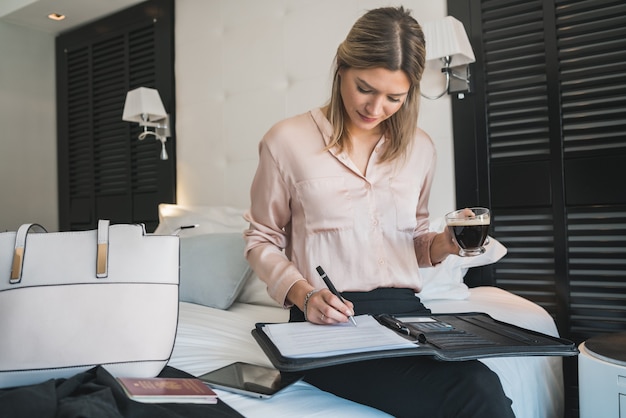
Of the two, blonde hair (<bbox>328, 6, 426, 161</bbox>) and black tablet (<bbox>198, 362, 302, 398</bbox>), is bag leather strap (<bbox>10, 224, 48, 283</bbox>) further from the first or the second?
blonde hair (<bbox>328, 6, 426, 161</bbox>)

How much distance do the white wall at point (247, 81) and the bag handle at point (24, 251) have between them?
1558 mm

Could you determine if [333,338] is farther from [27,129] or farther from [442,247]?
[27,129]

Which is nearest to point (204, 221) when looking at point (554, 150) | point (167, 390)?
point (554, 150)

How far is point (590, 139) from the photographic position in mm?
2047

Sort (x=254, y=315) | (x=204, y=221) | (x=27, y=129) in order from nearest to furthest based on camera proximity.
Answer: (x=254, y=315) → (x=204, y=221) → (x=27, y=129)

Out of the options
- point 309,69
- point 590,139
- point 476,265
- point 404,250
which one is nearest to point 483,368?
point 404,250

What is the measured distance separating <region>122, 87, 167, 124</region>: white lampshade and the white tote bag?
6.97 feet

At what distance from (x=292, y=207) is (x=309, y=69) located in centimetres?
140

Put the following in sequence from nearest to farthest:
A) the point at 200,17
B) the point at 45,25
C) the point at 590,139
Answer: the point at 590,139
the point at 200,17
the point at 45,25

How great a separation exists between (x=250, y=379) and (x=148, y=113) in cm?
233

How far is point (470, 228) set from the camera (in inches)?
51.1

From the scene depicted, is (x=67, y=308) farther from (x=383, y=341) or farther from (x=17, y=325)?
(x=383, y=341)

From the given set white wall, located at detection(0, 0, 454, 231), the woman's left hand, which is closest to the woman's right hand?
the woman's left hand

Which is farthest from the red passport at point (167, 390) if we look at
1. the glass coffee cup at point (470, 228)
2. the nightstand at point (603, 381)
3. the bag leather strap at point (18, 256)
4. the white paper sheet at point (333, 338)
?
the nightstand at point (603, 381)
